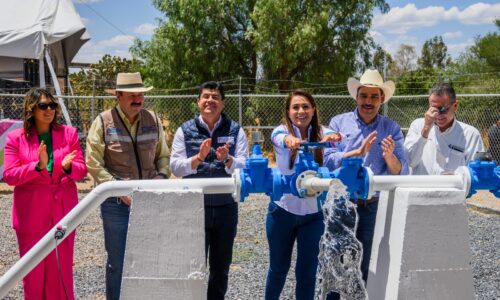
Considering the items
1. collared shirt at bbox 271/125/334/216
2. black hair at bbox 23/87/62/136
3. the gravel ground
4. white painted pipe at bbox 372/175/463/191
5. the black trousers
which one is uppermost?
black hair at bbox 23/87/62/136

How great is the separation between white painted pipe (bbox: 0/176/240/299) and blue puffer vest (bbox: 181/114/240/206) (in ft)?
3.53

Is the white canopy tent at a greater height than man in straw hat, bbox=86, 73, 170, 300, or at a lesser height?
greater

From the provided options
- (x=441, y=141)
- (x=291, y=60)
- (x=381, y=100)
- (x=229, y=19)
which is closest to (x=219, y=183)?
(x=381, y=100)

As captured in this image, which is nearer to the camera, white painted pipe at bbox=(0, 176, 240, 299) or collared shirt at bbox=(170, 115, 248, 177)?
white painted pipe at bbox=(0, 176, 240, 299)

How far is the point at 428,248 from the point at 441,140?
1.53m

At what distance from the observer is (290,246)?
3432mm

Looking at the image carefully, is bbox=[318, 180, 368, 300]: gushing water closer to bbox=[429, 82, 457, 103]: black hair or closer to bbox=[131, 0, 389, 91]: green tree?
bbox=[429, 82, 457, 103]: black hair

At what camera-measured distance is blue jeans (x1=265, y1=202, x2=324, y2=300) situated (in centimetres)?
336

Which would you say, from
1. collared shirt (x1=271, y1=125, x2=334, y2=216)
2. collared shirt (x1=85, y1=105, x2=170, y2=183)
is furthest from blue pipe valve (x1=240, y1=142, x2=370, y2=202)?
collared shirt (x1=85, y1=105, x2=170, y2=183)

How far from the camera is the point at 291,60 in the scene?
16.2m

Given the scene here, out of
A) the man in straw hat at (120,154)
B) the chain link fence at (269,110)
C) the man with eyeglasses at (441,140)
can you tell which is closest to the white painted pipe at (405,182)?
the man with eyeglasses at (441,140)

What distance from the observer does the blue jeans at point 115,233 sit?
11.0 feet

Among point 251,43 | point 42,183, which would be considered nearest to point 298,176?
point 42,183

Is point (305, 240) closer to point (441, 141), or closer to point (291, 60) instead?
point (441, 141)
